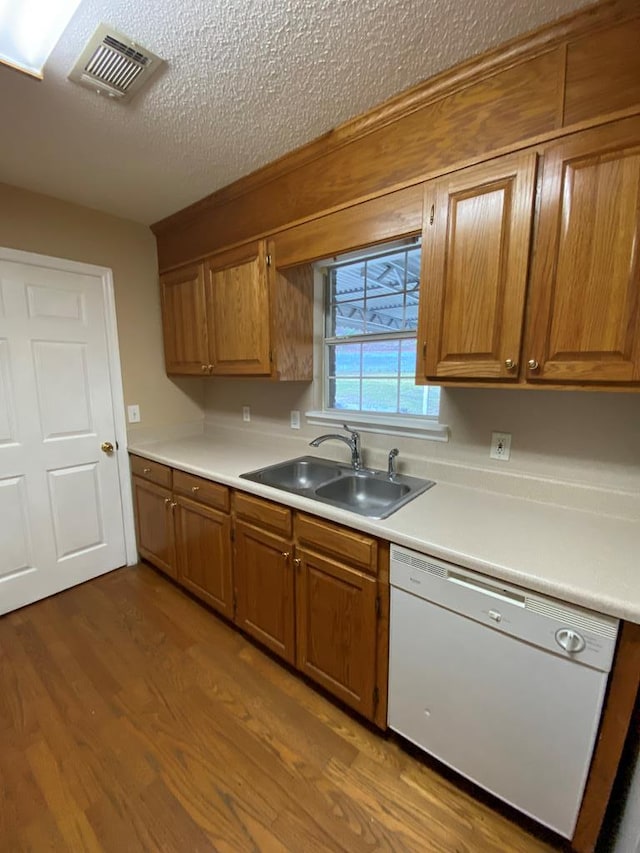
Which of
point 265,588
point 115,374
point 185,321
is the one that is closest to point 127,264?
point 185,321

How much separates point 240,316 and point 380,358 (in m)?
0.82

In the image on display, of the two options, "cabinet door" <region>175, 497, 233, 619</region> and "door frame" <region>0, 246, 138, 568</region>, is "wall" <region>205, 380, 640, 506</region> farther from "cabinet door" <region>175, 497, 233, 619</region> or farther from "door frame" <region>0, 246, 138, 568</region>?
"door frame" <region>0, 246, 138, 568</region>

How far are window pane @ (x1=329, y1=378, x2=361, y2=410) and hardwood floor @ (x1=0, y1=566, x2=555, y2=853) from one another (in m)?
1.41

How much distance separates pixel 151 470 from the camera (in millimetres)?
2334

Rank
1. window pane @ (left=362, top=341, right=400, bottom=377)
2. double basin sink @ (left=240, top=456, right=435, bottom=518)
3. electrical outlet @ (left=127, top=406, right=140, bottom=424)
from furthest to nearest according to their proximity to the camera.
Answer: electrical outlet @ (left=127, top=406, right=140, bottom=424) → window pane @ (left=362, top=341, right=400, bottom=377) → double basin sink @ (left=240, top=456, right=435, bottom=518)

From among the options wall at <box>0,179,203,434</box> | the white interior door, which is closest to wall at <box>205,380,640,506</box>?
wall at <box>0,179,203,434</box>

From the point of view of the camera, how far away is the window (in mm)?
1848

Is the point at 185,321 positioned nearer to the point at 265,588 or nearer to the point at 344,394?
the point at 344,394

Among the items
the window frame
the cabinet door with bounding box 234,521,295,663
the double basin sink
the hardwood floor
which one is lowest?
the hardwood floor

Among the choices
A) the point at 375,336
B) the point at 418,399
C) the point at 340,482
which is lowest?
the point at 340,482

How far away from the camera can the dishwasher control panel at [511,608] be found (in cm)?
91

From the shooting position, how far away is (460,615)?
1.12 meters

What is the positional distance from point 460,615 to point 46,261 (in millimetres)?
2691

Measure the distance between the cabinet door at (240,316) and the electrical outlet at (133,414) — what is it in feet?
2.34
